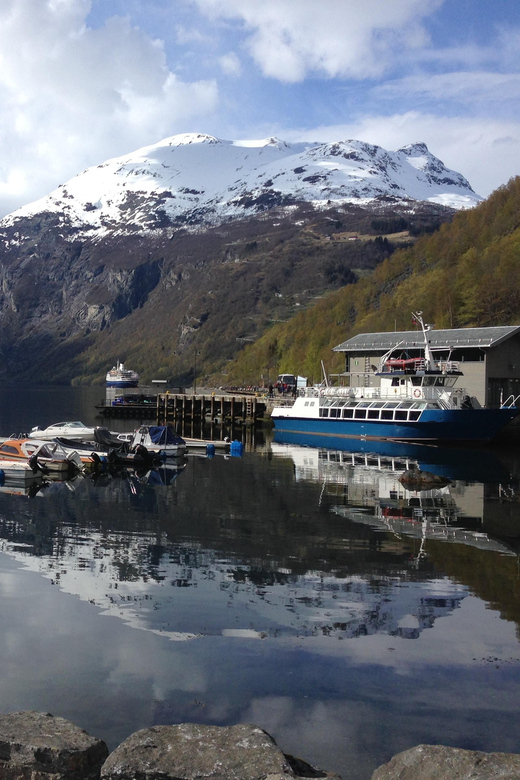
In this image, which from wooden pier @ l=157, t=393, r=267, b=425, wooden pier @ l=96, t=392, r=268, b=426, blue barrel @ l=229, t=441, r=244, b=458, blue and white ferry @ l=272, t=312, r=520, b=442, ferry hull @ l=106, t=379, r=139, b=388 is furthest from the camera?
ferry hull @ l=106, t=379, r=139, b=388

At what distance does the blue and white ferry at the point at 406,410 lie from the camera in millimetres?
66875

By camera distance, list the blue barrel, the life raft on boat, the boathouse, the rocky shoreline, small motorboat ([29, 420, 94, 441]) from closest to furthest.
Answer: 1. the rocky shoreline
2. small motorboat ([29, 420, 94, 441])
3. the blue barrel
4. the life raft on boat
5. the boathouse

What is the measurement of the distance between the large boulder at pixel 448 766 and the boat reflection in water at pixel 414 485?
16.7m

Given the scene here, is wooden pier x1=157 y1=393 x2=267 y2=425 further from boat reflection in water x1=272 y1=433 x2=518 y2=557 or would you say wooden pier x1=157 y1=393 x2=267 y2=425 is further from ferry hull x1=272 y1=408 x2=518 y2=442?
ferry hull x1=272 y1=408 x2=518 y2=442

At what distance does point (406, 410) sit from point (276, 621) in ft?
176

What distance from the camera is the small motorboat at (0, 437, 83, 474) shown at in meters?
46.5

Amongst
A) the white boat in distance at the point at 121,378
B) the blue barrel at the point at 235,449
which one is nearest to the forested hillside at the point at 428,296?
the white boat in distance at the point at 121,378

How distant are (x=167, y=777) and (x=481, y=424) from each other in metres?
60.9

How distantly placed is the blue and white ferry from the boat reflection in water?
6.07ft

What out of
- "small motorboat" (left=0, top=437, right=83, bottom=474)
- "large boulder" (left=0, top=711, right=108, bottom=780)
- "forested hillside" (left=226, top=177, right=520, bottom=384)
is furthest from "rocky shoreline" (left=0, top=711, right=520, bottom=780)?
"forested hillside" (left=226, top=177, right=520, bottom=384)

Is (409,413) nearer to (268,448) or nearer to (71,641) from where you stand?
(268,448)

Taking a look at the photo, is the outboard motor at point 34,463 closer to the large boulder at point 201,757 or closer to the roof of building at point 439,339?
the large boulder at point 201,757

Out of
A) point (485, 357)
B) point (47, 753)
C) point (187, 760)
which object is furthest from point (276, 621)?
point (485, 357)

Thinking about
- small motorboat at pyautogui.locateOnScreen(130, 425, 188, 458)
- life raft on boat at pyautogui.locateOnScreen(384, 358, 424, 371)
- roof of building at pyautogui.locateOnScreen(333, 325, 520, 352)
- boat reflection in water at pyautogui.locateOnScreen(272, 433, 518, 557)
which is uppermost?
roof of building at pyautogui.locateOnScreen(333, 325, 520, 352)
